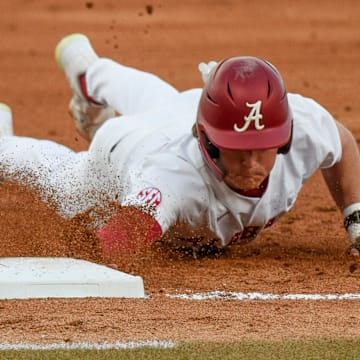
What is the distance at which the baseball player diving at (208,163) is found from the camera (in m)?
5.38

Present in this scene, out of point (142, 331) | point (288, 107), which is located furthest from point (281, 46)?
point (142, 331)

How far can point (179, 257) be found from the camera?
19.7 feet

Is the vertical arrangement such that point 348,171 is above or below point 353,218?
above

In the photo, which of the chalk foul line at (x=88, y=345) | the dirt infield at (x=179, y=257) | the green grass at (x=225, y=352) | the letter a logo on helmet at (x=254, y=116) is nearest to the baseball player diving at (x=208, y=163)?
the letter a logo on helmet at (x=254, y=116)

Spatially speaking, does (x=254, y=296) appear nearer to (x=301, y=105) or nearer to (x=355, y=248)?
(x=355, y=248)

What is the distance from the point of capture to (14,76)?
44.3 feet

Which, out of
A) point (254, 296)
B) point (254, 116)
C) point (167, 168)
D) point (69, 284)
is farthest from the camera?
point (167, 168)

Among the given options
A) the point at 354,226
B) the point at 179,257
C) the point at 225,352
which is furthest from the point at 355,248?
the point at 225,352

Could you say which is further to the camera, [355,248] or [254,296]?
[355,248]

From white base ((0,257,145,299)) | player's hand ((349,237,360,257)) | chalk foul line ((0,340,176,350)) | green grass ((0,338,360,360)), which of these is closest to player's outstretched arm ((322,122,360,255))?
player's hand ((349,237,360,257))

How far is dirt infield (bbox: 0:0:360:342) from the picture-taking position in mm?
4559

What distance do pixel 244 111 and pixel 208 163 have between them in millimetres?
316

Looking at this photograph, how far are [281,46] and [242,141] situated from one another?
33.0ft

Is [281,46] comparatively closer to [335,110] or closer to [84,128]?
[335,110]
